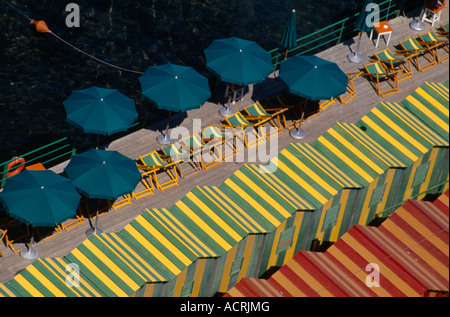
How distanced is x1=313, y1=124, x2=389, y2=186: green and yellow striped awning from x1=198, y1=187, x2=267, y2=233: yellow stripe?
467cm

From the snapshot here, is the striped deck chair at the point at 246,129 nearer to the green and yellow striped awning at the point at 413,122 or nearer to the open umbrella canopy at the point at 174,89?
the open umbrella canopy at the point at 174,89

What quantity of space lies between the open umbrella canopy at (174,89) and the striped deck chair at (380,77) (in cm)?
828

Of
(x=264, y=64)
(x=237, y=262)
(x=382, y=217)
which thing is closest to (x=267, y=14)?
(x=264, y=64)

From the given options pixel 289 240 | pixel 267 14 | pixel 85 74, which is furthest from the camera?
pixel 267 14

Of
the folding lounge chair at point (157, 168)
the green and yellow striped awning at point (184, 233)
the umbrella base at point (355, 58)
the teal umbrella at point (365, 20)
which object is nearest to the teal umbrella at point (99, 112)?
the folding lounge chair at point (157, 168)

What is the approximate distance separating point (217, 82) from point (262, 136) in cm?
331

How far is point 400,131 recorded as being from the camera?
4184cm

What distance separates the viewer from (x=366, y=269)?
35.8 metres

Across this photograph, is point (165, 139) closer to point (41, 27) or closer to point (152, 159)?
point (152, 159)

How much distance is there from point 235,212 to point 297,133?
249 inches

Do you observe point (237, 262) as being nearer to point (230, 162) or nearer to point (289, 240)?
point (289, 240)

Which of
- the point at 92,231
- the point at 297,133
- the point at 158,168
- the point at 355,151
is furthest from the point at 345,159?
the point at 92,231

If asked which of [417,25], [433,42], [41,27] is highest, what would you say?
[433,42]

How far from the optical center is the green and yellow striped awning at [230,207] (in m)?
36.8
